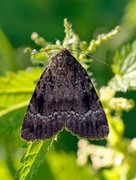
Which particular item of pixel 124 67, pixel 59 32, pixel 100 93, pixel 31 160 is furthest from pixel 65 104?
pixel 59 32

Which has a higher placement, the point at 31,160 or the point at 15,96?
the point at 15,96

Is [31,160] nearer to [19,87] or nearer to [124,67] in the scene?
[19,87]

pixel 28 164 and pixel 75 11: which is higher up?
pixel 75 11

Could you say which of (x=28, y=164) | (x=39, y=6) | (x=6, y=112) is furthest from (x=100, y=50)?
(x=28, y=164)

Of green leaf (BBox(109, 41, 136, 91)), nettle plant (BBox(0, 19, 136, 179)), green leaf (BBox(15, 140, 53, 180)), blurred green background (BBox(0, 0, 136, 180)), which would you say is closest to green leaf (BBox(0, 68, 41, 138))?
nettle plant (BBox(0, 19, 136, 179))

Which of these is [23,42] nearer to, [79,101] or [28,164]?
[79,101]

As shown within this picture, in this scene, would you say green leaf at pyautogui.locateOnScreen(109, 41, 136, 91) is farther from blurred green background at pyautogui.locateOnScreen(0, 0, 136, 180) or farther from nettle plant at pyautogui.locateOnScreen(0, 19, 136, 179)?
blurred green background at pyautogui.locateOnScreen(0, 0, 136, 180)

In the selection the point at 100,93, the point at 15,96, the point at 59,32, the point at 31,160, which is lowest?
the point at 31,160

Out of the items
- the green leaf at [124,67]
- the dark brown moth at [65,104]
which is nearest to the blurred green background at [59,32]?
the dark brown moth at [65,104]
